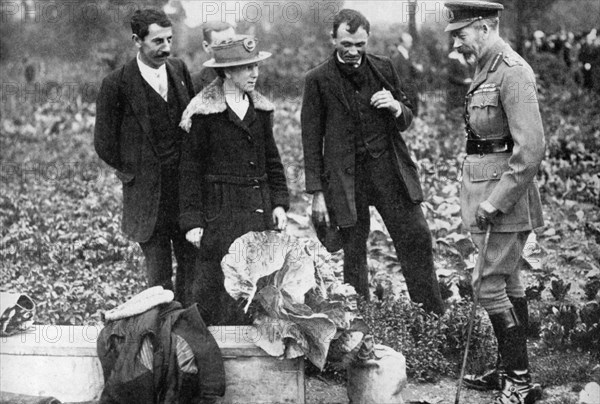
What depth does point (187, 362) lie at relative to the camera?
4.53 meters

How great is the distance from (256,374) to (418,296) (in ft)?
4.63

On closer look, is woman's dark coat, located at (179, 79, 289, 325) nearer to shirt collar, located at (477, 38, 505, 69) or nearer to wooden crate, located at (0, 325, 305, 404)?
wooden crate, located at (0, 325, 305, 404)

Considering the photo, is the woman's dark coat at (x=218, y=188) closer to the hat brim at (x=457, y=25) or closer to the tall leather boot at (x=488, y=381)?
the hat brim at (x=457, y=25)

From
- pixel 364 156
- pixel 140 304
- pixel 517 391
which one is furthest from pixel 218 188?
pixel 517 391

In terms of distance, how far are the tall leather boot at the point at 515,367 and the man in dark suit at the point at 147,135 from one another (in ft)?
7.14

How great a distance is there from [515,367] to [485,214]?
2.91 feet

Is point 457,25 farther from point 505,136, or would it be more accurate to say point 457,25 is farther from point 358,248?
point 358,248

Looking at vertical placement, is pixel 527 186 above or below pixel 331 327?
above

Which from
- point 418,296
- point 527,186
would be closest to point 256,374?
point 418,296

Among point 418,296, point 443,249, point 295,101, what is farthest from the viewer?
point 295,101

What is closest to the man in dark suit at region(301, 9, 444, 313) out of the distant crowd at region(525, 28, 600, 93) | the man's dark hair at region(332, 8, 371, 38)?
the man's dark hair at region(332, 8, 371, 38)

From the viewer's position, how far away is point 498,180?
15.5ft

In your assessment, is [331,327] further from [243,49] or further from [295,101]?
[295,101]

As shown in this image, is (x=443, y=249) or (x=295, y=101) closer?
(x=443, y=249)
